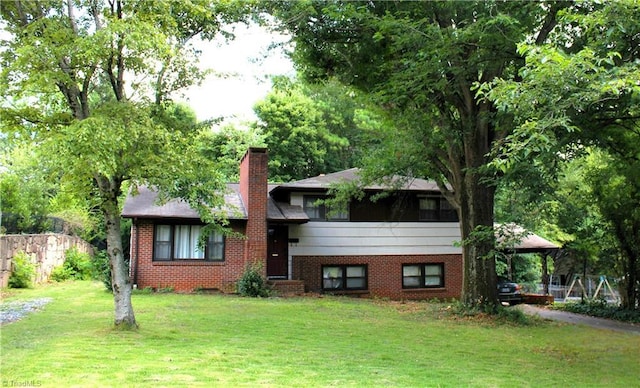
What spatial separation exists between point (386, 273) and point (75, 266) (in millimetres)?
13399

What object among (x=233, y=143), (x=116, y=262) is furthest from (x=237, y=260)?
(x=233, y=143)

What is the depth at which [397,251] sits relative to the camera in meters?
21.2

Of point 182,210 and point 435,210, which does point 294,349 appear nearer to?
point 182,210

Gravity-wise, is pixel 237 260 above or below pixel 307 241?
below

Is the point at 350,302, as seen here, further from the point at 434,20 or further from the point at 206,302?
the point at 434,20

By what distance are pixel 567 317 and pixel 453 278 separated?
559 centimetres

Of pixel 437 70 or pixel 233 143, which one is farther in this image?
pixel 233 143

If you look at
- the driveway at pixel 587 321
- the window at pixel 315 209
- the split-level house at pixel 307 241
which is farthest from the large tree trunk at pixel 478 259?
the window at pixel 315 209

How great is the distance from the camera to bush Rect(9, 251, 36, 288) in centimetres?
1622

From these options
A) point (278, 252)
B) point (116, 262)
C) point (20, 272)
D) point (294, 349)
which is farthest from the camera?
point (278, 252)

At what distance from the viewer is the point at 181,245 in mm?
18172

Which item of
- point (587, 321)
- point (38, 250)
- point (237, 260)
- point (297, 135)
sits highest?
point (297, 135)

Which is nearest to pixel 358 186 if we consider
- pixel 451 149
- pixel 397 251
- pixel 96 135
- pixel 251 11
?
pixel 451 149

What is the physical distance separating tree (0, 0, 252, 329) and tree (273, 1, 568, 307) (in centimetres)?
363
